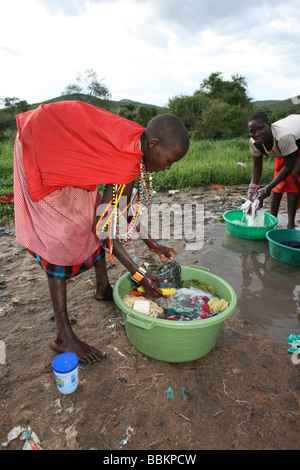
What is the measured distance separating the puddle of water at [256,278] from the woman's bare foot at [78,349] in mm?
1066

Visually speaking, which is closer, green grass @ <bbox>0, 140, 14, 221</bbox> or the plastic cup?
the plastic cup

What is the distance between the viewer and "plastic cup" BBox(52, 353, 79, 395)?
143 cm

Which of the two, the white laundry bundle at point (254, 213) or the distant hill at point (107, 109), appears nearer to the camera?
the white laundry bundle at point (254, 213)

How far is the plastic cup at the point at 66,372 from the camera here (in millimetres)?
1428

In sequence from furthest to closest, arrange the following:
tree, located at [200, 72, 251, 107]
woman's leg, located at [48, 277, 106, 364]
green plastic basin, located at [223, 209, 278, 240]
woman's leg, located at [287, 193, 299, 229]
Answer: tree, located at [200, 72, 251, 107] → woman's leg, located at [287, 193, 299, 229] → green plastic basin, located at [223, 209, 278, 240] → woman's leg, located at [48, 277, 106, 364]

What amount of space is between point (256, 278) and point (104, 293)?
1.41m

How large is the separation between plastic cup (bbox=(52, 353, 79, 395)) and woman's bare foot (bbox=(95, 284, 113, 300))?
76 cm

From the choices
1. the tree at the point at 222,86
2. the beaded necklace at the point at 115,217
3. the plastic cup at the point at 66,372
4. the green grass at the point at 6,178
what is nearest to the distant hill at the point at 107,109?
the tree at the point at 222,86

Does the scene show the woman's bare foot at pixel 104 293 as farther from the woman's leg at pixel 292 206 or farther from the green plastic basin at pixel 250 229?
the woman's leg at pixel 292 206

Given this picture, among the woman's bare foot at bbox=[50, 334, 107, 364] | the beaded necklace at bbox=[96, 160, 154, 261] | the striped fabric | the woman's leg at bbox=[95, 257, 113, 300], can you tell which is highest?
the beaded necklace at bbox=[96, 160, 154, 261]

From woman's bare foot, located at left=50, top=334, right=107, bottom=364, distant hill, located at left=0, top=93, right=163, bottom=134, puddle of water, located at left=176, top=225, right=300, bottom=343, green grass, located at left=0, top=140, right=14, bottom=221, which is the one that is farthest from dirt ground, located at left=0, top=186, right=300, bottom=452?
distant hill, located at left=0, top=93, right=163, bottom=134

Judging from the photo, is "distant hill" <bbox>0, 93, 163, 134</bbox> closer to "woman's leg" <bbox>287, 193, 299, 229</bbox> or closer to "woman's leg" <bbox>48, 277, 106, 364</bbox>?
"woman's leg" <bbox>287, 193, 299, 229</bbox>

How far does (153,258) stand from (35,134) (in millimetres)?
1844

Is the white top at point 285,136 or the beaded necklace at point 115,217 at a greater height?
the white top at point 285,136
